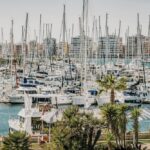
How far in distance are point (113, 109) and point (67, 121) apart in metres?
4.72

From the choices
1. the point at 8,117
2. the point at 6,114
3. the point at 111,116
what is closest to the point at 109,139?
the point at 111,116

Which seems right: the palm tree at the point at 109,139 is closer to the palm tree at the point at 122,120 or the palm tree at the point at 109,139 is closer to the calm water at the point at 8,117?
the palm tree at the point at 122,120

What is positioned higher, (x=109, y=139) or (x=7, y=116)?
(x=109, y=139)

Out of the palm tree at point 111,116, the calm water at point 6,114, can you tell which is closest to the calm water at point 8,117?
the calm water at point 6,114

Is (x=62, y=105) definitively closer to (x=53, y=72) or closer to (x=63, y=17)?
(x=63, y=17)

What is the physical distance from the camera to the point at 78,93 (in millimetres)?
91062

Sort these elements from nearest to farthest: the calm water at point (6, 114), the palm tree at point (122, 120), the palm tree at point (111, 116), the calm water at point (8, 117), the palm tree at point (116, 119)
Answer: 1. the palm tree at point (111, 116)
2. the palm tree at point (116, 119)
3. the palm tree at point (122, 120)
4. the calm water at point (8, 117)
5. the calm water at point (6, 114)

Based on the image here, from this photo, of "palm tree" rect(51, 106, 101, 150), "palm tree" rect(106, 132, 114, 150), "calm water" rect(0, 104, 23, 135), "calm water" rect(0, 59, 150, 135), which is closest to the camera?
"palm tree" rect(51, 106, 101, 150)

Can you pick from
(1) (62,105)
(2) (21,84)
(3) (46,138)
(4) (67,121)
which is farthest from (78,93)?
(4) (67,121)

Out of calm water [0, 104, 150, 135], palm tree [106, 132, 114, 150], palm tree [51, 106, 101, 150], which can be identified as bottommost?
calm water [0, 104, 150, 135]

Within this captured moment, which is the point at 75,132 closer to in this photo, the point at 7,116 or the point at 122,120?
the point at 122,120

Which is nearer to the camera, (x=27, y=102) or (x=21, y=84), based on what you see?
(x=27, y=102)

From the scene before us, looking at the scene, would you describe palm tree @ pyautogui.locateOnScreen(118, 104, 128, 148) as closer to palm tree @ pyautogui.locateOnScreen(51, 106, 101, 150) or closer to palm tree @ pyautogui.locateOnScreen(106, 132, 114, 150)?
palm tree @ pyautogui.locateOnScreen(51, 106, 101, 150)

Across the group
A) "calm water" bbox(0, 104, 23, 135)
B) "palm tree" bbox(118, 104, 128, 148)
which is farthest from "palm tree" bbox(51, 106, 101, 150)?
"calm water" bbox(0, 104, 23, 135)
